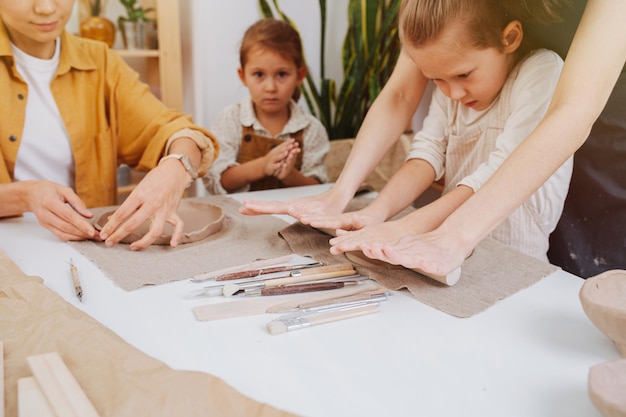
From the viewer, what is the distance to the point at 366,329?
2.39 ft

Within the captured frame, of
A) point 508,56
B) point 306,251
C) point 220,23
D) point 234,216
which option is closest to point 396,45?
point 220,23

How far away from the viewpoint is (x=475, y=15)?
3.34 feet

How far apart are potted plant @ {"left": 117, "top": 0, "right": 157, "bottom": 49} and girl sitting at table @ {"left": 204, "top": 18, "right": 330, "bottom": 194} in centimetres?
71

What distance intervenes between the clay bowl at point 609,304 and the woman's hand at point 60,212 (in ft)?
2.66

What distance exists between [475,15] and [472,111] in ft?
0.85

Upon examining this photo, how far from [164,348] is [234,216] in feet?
1.80

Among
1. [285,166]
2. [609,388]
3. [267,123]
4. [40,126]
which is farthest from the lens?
[267,123]

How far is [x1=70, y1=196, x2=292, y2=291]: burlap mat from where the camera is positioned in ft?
2.90

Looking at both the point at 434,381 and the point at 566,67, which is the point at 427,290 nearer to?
the point at 434,381

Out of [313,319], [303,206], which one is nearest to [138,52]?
[303,206]

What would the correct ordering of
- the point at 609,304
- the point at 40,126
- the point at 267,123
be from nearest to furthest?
the point at 609,304 → the point at 40,126 → the point at 267,123

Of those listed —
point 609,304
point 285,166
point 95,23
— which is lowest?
point 285,166

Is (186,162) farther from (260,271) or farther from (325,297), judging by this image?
(325,297)

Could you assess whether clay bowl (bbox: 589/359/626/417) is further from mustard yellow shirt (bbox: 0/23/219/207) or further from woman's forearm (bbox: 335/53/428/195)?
mustard yellow shirt (bbox: 0/23/219/207)
